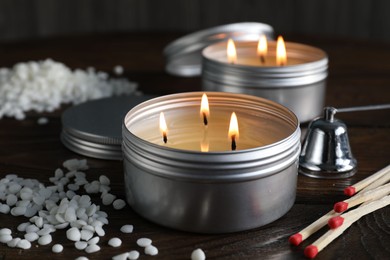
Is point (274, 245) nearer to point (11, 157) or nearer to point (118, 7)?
point (11, 157)

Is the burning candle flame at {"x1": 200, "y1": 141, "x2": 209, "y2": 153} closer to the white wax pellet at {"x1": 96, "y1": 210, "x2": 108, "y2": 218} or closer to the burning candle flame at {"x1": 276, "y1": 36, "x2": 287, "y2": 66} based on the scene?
the white wax pellet at {"x1": 96, "y1": 210, "x2": 108, "y2": 218}

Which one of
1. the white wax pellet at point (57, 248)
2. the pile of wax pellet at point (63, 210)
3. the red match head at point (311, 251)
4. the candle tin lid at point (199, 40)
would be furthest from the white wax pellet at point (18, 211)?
the candle tin lid at point (199, 40)

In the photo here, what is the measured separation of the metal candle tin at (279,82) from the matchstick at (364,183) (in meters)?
0.25

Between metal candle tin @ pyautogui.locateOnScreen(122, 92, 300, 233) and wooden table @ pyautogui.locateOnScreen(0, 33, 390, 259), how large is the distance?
0.7 inches

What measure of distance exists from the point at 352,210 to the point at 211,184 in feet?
0.59

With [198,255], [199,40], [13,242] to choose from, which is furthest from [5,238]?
[199,40]

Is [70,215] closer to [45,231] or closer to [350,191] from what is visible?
[45,231]

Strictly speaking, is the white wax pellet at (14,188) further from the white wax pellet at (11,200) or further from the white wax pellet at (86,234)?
the white wax pellet at (86,234)

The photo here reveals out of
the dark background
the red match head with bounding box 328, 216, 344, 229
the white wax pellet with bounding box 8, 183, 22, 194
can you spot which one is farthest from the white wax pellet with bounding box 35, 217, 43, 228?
the dark background

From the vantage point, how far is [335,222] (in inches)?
28.9

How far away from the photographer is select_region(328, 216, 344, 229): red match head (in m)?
0.73

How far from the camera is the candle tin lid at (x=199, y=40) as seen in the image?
52.7 inches

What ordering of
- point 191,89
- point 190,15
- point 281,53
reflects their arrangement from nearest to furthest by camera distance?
point 281,53
point 191,89
point 190,15

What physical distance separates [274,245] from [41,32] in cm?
208
